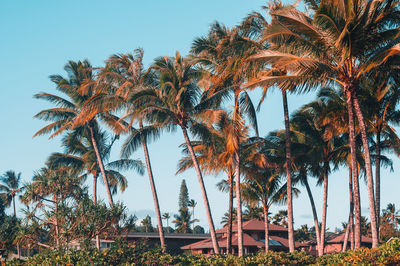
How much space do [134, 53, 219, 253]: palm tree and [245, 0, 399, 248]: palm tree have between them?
263 inches

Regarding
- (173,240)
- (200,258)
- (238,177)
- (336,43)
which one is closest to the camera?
(336,43)

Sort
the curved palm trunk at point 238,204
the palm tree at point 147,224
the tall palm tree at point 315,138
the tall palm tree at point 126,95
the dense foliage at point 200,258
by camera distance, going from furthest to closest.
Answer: the palm tree at point 147,224 < the tall palm tree at point 315,138 < the tall palm tree at point 126,95 < the curved palm trunk at point 238,204 < the dense foliage at point 200,258

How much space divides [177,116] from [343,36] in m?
10.6

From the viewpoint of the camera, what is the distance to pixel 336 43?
50.2 ft

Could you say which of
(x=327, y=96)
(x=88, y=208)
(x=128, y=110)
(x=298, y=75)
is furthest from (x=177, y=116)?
(x=327, y=96)

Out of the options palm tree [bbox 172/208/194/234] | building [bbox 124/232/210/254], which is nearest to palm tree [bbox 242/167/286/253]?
building [bbox 124/232/210/254]

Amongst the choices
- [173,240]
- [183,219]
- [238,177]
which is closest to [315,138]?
[238,177]

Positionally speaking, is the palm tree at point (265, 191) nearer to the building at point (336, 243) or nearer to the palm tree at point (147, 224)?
the building at point (336, 243)

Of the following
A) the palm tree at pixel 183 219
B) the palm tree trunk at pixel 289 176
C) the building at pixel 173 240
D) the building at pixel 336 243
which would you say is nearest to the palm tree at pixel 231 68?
the palm tree trunk at pixel 289 176

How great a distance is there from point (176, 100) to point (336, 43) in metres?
9.61

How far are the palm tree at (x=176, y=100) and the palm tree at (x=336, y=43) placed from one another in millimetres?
6677

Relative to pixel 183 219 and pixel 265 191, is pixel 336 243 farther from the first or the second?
pixel 183 219

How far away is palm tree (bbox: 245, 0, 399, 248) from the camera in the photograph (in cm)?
1528

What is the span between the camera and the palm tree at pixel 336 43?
15.3 metres
